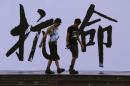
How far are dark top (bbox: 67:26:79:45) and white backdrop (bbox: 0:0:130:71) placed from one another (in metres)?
0.91

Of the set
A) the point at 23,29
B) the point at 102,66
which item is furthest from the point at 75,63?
the point at 23,29

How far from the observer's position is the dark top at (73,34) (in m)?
12.3

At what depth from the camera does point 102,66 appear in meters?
13.2

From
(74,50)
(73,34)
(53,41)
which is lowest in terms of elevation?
(74,50)

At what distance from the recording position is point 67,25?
13.2 metres

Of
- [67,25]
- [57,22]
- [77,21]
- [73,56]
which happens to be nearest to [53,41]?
[57,22]

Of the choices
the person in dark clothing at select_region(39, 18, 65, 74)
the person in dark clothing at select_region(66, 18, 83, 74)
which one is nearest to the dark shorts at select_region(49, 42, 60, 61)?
the person in dark clothing at select_region(39, 18, 65, 74)

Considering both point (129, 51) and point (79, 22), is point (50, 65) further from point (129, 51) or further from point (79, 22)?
point (129, 51)

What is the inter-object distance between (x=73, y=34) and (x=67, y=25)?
36.9 inches

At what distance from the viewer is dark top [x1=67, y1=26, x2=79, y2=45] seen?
12.3 meters

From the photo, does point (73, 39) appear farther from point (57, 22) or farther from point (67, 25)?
point (67, 25)

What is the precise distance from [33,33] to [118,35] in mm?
2051

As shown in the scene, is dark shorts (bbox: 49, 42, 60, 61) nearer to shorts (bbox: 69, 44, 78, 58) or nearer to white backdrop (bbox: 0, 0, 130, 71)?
shorts (bbox: 69, 44, 78, 58)

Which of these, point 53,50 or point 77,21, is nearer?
point 77,21
